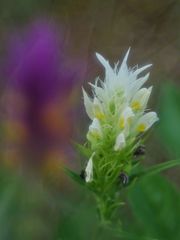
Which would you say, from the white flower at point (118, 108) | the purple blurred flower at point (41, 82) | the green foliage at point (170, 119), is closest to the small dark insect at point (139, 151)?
the white flower at point (118, 108)

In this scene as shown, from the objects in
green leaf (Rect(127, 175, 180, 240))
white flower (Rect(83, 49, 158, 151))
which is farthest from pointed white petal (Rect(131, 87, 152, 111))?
green leaf (Rect(127, 175, 180, 240))

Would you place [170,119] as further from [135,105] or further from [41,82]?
[41,82]

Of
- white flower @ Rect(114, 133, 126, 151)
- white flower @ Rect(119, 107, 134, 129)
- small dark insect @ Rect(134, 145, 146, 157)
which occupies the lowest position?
small dark insect @ Rect(134, 145, 146, 157)

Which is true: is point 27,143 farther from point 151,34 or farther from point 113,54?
point 151,34

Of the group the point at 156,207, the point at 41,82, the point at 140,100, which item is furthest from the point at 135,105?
the point at 156,207

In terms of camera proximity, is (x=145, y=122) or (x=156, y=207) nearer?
(x=145, y=122)

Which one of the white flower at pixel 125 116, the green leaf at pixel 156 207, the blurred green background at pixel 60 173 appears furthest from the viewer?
the green leaf at pixel 156 207

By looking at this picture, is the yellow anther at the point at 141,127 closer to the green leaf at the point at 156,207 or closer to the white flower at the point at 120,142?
the white flower at the point at 120,142

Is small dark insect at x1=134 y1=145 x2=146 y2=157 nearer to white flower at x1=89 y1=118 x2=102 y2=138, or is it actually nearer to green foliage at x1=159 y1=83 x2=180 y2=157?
white flower at x1=89 y1=118 x2=102 y2=138
